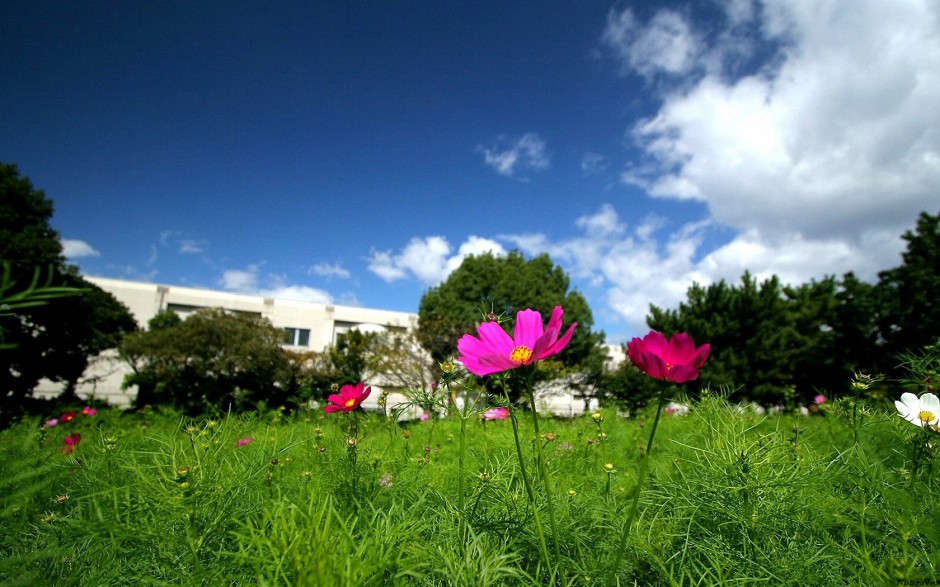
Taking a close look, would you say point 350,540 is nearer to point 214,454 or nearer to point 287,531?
Answer: point 287,531

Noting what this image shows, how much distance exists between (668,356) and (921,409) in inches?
41.8

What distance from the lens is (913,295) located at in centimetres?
1264

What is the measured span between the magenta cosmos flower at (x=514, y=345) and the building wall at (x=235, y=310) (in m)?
22.3

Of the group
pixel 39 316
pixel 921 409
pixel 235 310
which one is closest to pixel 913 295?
pixel 921 409

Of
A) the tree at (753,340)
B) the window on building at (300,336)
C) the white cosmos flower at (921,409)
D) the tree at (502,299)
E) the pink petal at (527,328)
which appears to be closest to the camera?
the pink petal at (527,328)

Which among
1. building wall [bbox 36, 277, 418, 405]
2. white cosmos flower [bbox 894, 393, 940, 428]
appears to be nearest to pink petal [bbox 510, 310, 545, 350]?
white cosmos flower [bbox 894, 393, 940, 428]

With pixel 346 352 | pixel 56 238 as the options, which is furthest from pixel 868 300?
pixel 56 238

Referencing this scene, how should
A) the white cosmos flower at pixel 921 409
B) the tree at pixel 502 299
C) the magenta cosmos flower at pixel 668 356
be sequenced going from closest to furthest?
the magenta cosmos flower at pixel 668 356, the white cosmos flower at pixel 921 409, the tree at pixel 502 299

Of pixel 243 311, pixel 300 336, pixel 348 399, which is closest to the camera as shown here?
pixel 348 399

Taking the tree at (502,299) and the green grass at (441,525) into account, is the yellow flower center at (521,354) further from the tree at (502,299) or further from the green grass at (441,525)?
the tree at (502,299)

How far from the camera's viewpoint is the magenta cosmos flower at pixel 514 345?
0.80 m

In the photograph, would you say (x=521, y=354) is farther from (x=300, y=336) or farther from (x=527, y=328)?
(x=300, y=336)

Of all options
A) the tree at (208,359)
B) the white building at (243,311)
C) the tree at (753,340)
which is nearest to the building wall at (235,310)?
the white building at (243,311)

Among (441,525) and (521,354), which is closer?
(521,354)
